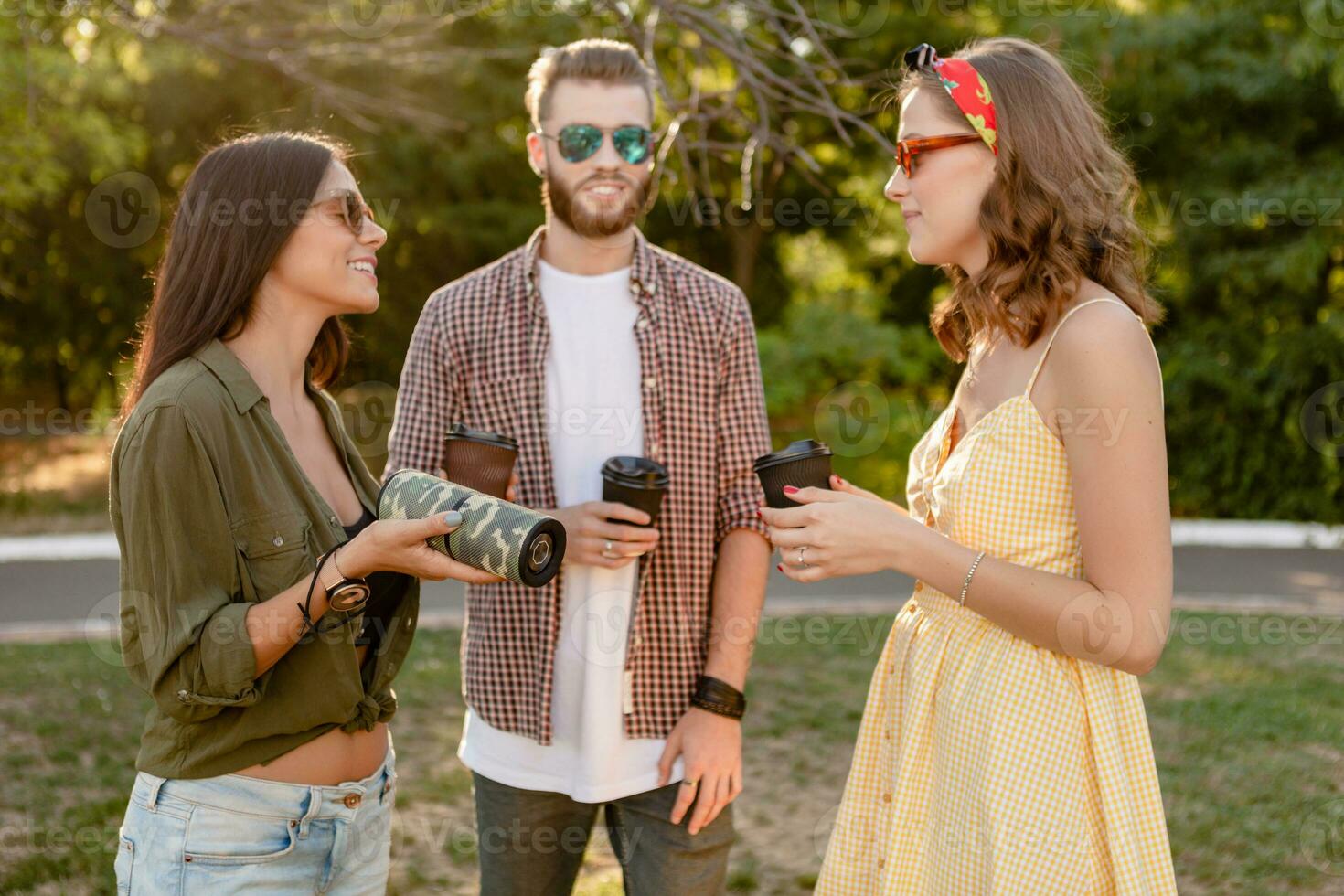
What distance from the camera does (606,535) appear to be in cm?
264

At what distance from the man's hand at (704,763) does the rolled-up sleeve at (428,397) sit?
901mm

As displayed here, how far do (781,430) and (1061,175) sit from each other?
592 inches

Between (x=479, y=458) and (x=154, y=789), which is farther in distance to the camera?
(x=479, y=458)

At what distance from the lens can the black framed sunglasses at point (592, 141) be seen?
299 centimetres

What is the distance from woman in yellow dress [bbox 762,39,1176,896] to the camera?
2131mm

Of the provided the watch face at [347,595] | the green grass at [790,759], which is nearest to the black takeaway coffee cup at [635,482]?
the watch face at [347,595]

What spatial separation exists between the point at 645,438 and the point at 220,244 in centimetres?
109

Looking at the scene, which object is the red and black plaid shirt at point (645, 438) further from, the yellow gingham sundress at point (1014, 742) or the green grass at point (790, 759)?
the green grass at point (790, 759)

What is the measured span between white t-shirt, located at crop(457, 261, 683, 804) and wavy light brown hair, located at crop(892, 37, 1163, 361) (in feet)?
3.30

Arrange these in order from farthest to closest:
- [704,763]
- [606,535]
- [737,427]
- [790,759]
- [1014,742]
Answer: [790,759]
[737,427]
[704,763]
[606,535]
[1014,742]

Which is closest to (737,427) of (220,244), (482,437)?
(482,437)

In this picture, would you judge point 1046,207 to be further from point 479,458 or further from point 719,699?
point 719,699

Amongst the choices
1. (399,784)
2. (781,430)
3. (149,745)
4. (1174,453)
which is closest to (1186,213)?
(1174,453)

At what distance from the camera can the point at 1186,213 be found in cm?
1358
